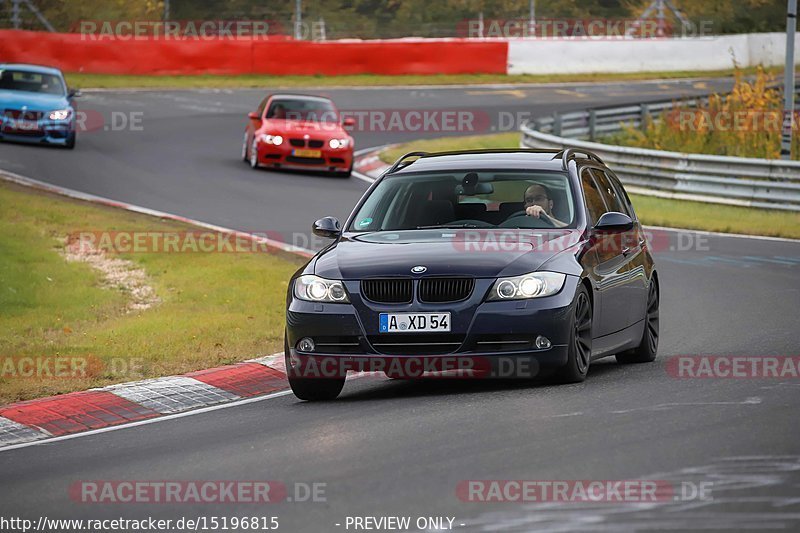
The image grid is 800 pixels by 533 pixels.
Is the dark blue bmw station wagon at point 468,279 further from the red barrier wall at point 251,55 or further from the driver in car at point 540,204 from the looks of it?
the red barrier wall at point 251,55

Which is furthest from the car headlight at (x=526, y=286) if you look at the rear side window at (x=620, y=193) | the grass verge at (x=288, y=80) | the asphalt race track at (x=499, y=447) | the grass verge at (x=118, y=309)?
the grass verge at (x=288, y=80)

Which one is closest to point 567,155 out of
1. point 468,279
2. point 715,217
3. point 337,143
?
point 468,279

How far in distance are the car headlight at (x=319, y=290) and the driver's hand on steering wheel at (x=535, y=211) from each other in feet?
5.50

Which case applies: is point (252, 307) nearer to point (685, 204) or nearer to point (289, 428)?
point (289, 428)

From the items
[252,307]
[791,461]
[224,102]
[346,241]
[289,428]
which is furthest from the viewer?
[224,102]

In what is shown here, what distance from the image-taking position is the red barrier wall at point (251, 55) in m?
48.4

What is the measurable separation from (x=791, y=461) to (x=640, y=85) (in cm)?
4687

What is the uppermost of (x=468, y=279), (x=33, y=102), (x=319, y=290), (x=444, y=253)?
(x=444, y=253)

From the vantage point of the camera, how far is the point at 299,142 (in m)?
29.4

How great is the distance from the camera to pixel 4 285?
16.2 meters

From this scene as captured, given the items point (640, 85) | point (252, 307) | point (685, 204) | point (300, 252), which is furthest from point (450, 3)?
point (252, 307)

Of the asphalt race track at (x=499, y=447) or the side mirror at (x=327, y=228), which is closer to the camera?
the asphalt race track at (x=499, y=447)

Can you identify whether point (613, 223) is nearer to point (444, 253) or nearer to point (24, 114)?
point (444, 253)

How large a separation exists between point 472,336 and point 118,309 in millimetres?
6840
